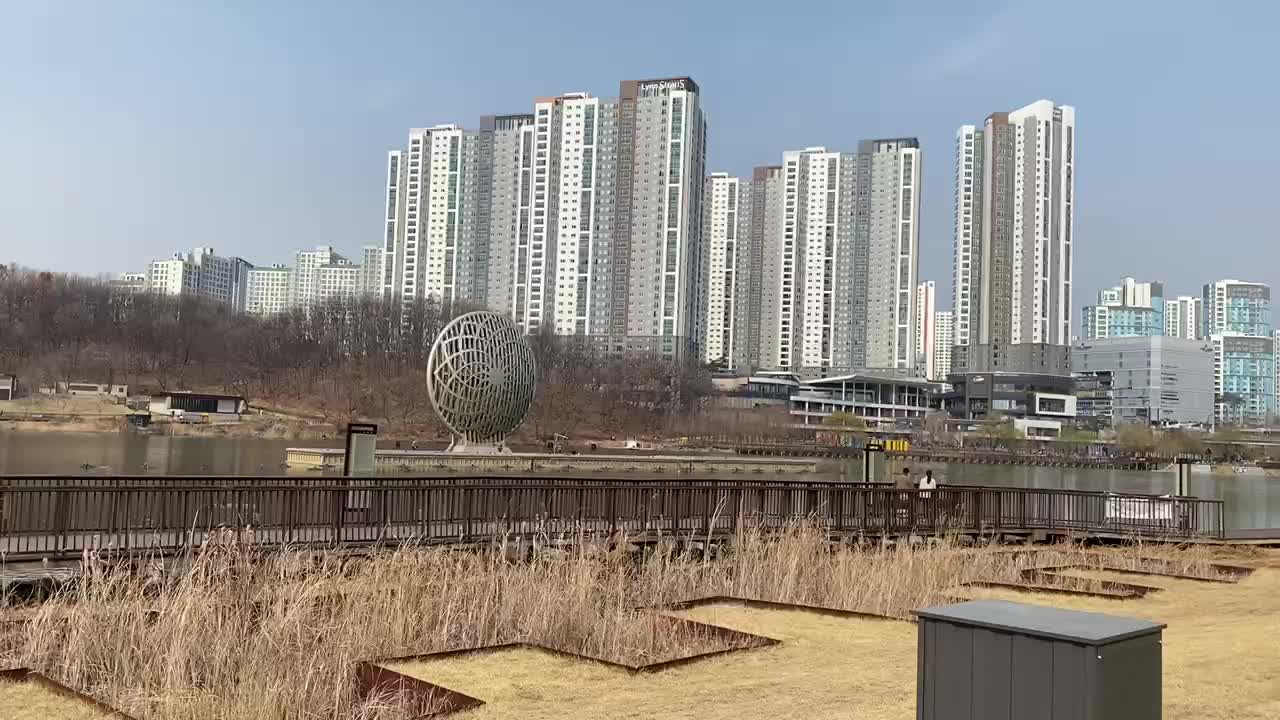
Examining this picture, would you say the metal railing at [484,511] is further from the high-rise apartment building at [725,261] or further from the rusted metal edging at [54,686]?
the high-rise apartment building at [725,261]

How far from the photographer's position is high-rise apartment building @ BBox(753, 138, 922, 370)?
128250 mm

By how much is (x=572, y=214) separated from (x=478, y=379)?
70.7 meters

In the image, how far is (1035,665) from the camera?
383 cm

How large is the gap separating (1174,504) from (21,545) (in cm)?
2072

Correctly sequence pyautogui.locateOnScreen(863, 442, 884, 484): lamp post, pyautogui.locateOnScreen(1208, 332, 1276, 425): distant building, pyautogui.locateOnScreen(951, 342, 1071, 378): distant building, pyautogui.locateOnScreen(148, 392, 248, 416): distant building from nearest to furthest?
pyautogui.locateOnScreen(863, 442, 884, 484): lamp post, pyautogui.locateOnScreen(148, 392, 248, 416): distant building, pyautogui.locateOnScreen(951, 342, 1071, 378): distant building, pyautogui.locateOnScreen(1208, 332, 1276, 425): distant building

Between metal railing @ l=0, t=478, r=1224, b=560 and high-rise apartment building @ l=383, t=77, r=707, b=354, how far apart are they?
3137 inches

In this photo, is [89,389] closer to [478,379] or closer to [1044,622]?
[478,379]

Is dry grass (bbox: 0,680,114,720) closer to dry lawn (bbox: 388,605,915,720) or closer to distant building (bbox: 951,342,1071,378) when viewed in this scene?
dry lawn (bbox: 388,605,915,720)

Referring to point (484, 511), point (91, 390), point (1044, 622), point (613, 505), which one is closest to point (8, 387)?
point (91, 390)

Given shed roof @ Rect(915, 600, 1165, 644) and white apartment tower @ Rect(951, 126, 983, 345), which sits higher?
white apartment tower @ Rect(951, 126, 983, 345)

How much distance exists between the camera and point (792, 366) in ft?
459

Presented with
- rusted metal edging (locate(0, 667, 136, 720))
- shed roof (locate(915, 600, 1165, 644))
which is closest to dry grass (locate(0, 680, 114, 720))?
rusted metal edging (locate(0, 667, 136, 720))

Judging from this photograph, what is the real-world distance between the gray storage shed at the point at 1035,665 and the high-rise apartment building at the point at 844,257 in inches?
5037

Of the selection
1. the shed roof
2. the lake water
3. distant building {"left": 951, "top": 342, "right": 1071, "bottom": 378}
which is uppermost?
distant building {"left": 951, "top": 342, "right": 1071, "bottom": 378}
